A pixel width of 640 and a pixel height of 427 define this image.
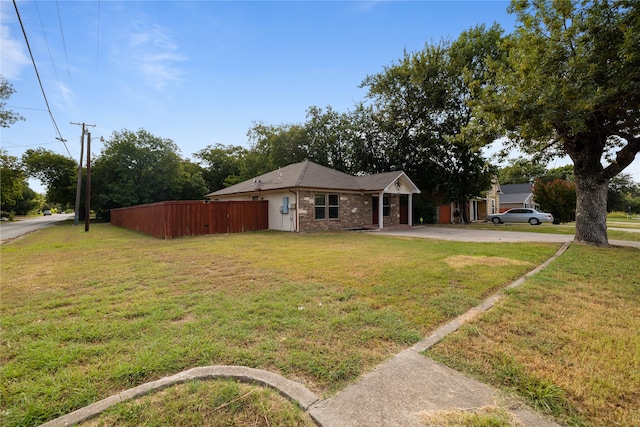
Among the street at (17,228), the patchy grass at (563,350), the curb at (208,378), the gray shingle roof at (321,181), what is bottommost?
the patchy grass at (563,350)

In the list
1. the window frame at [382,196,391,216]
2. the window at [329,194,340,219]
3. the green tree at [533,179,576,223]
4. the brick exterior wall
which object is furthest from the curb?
the green tree at [533,179,576,223]

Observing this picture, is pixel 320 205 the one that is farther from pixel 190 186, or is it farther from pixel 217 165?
pixel 217 165

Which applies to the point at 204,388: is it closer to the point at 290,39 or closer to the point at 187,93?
the point at 290,39

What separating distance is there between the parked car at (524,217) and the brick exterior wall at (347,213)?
35.8 ft

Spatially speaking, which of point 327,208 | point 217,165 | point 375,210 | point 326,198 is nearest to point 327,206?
point 327,208

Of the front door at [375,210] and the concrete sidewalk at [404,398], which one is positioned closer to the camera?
the concrete sidewalk at [404,398]

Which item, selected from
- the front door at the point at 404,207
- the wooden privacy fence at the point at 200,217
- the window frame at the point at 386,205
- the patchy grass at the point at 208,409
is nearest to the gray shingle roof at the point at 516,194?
the front door at the point at 404,207

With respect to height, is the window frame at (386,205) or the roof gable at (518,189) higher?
the roof gable at (518,189)

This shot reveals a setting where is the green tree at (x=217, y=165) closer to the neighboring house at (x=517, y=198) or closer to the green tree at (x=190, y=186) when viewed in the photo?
the green tree at (x=190, y=186)

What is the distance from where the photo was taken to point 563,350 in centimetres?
266

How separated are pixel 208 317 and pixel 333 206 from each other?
42.2 ft

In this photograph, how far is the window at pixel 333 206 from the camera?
1594 cm

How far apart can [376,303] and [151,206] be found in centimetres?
1452

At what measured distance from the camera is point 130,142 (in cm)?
2858
